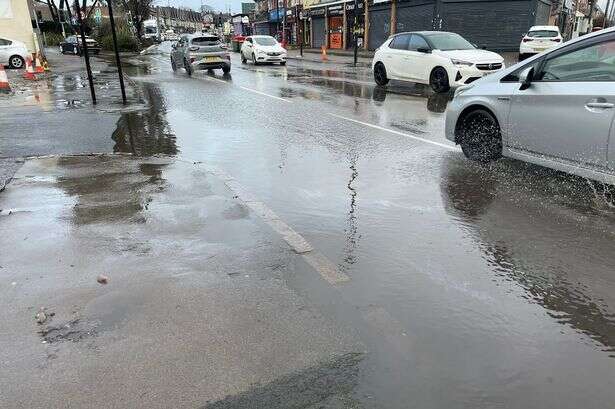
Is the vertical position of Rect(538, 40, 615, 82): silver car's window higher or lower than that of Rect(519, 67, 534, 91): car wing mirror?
higher

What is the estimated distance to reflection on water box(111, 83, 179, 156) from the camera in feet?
27.0

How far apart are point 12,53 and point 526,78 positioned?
92.8 feet

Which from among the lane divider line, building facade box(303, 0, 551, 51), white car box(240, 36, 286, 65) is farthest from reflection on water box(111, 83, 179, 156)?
building facade box(303, 0, 551, 51)

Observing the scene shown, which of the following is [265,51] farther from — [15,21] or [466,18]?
[15,21]

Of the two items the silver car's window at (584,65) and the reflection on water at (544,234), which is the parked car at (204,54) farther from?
the silver car's window at (584,65)

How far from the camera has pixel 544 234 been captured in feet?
15.1

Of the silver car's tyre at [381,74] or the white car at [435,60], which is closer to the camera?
the white car at [435,60]

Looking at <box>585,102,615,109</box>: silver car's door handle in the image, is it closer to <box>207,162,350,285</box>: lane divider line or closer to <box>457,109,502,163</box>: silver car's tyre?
<box>457,109,502,163</box>: silver car's tyre

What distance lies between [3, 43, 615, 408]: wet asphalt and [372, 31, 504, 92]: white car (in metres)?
5.88

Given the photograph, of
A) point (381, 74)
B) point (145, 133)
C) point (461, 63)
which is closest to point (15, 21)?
point (381, 74)

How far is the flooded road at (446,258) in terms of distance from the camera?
2740 millimetres

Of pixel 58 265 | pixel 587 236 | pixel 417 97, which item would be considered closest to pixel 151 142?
pixel 58 265

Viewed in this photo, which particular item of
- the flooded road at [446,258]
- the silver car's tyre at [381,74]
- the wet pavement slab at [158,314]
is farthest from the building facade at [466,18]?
the wet pavement slab at [158,314]

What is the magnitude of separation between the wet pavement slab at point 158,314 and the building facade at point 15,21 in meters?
29.6
